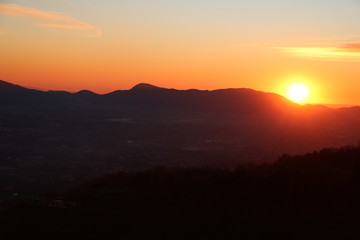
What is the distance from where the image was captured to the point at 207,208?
1897cm

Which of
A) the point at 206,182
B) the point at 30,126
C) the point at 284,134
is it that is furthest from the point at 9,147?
the point at 206,182

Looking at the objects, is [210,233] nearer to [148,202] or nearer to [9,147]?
[148,202]

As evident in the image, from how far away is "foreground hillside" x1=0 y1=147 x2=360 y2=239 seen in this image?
16750mm

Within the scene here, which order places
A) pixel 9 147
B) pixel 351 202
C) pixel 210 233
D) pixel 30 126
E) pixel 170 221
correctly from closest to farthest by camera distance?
pixel 210 233, pixel 170 221, pixel 351 202, pixel 9 147, pixel 30 126

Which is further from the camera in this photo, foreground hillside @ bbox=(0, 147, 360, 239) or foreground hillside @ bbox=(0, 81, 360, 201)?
foreground hillside @ bbox=(0, 81, 360, 201)

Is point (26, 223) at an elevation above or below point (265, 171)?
below

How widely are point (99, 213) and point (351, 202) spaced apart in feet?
36.0

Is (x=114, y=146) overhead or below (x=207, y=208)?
below

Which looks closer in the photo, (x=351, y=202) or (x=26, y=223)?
(x=26, y=223)

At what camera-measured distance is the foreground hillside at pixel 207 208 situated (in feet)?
55.0

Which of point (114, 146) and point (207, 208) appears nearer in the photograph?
point (207, 208)

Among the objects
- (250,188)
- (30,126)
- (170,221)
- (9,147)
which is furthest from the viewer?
(30,126)

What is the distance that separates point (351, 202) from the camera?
19.3 metres

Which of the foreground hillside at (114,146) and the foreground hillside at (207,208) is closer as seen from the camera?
the foreground hillside at (207,208)
